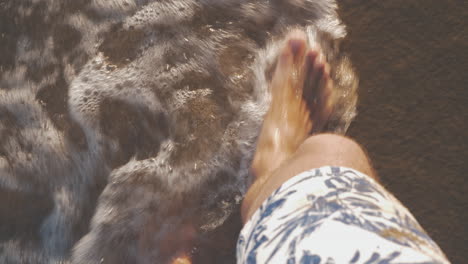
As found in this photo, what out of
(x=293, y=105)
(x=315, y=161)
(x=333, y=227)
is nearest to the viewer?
(x=333, y=227)

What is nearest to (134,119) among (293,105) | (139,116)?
(139,116)

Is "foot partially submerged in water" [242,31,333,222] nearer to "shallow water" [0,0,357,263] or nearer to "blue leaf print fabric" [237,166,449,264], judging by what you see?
"shallow water" [0,0,357,263]

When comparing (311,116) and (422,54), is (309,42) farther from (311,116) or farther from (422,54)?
(422,54)

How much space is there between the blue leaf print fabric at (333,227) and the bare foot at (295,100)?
48 cm

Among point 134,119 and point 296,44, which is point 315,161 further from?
point 134,119

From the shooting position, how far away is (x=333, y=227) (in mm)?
769

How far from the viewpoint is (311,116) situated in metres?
1.43

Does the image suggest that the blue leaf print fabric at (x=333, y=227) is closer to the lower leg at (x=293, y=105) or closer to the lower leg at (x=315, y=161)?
the lower leg at (x=315, y=161)

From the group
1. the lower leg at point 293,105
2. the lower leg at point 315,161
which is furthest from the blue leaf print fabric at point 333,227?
the lower leg at point 293,105

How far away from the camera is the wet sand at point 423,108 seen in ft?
4.22

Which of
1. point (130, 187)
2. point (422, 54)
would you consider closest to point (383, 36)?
point (422, 54)

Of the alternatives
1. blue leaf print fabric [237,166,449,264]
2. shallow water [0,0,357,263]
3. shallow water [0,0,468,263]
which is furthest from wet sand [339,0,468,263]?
blue leaf print fabric [237,166,449,264]

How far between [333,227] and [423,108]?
2.25ft

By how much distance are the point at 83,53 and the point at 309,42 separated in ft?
2.40
